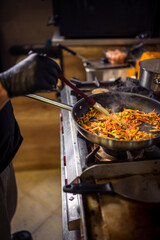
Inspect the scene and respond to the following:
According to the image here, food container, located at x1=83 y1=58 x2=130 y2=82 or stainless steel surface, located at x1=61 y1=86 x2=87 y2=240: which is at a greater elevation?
food container, located at x1=83 y1=58 x2=130 y2=82

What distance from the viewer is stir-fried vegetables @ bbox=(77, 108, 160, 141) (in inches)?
47.8

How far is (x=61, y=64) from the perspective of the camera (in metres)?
3.01

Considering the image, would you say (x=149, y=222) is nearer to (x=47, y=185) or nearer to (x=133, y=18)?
(x=47, y=185)

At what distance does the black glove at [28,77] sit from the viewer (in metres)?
1.03

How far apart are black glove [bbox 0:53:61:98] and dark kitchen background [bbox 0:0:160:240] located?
137 centimetres

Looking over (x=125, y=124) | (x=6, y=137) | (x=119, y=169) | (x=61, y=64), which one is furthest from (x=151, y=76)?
(x=61, y=64)

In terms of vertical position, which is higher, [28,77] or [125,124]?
[28,77]

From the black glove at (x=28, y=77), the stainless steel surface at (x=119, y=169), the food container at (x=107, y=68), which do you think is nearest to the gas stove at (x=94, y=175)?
the stainless steel surface at (x=119, y=169)

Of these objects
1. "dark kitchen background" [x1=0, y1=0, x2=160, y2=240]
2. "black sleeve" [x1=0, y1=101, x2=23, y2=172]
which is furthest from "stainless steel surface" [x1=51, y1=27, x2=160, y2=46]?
"black sleeve" [x1=0, y1=101, x2=23, y2=172]

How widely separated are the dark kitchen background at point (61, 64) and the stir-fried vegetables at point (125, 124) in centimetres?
115

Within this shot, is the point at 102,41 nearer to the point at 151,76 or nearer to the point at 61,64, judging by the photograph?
the point at 61,64

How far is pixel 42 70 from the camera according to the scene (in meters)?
1.04

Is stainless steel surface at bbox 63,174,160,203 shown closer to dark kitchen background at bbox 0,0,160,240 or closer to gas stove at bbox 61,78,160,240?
gas stove at bbox 61,78,160,240

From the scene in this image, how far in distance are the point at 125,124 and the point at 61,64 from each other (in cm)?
200
